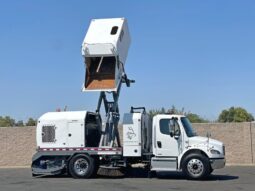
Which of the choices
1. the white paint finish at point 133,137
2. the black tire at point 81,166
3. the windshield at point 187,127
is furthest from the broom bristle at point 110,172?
the windshield at point 187,127

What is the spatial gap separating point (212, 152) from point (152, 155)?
242 cm

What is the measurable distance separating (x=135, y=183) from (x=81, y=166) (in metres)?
3.30

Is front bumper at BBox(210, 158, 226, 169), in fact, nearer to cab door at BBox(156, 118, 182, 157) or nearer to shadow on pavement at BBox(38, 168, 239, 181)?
shadow on pavement at BBox(38, 168, 239, 181)

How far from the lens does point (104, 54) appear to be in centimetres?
2144

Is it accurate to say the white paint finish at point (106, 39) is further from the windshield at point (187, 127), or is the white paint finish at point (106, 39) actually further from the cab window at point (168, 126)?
the windshield at point (187, 127)

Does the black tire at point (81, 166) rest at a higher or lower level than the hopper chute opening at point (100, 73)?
lower

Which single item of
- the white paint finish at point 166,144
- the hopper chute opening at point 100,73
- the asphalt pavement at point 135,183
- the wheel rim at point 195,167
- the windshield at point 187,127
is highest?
the hopper chute opening at point 100,73

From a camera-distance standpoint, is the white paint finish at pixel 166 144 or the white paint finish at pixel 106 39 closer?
the white paint finish at pixel 166 144

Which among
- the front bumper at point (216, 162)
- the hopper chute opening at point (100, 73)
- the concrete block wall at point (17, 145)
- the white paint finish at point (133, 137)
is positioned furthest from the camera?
the concrete block wall at point (17, 145)

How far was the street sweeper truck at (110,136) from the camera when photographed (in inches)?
806

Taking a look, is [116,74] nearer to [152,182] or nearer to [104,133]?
[104,133]

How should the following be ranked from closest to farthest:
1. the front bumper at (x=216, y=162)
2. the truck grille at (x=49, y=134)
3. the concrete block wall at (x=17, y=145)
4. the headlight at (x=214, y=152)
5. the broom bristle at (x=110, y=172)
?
the front bumper at (x=216, y=162)
the headlight at (x=214, y=152)
the broom bristle at (x=110, y=172)
the truck grille at (x=49, y=134)
the concrete block wall at (x=17, y=145)

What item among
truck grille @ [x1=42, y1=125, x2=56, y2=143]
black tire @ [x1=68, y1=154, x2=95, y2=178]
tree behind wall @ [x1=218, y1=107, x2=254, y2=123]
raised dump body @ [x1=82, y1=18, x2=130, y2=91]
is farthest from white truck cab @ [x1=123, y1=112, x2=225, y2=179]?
tree behind wall @ [x1=218, y1=107, x2=254, y2=123]

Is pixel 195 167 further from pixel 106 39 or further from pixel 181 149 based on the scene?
pixel 106 39
